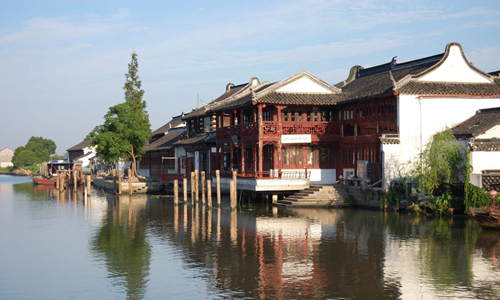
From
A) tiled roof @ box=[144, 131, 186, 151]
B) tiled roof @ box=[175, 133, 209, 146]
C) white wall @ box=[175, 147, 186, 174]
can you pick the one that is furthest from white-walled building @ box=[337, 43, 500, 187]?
tiled roof @ box=[144, 131, 186, 151]

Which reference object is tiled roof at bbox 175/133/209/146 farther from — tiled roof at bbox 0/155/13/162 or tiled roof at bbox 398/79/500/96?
tiled roof at bbox 0/155/13/162

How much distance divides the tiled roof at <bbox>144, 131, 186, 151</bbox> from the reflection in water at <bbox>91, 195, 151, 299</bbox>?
19149 mm

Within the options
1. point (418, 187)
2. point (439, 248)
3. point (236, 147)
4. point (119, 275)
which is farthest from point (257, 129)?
point (119, 275)

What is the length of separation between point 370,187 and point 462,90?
797cm

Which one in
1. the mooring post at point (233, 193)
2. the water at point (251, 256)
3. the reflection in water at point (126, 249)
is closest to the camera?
the water at point (251, 256)

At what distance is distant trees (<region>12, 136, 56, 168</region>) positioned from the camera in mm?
142250

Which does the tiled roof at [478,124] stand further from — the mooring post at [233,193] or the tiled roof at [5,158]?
the tiled roof at [5,158]

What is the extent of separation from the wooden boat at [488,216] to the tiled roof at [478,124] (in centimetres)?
532

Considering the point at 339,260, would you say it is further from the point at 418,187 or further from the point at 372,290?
the point at 418,187

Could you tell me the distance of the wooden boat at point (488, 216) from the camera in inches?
1041

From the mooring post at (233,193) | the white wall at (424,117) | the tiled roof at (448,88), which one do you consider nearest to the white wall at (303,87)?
the tiled roof at (448,88)

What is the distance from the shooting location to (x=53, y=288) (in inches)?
739

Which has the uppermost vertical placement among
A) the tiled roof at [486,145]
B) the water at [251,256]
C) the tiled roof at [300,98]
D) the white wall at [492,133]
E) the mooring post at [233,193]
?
the tiled roof at [300,98]

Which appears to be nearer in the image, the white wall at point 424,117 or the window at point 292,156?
the white wall at point 424,117
